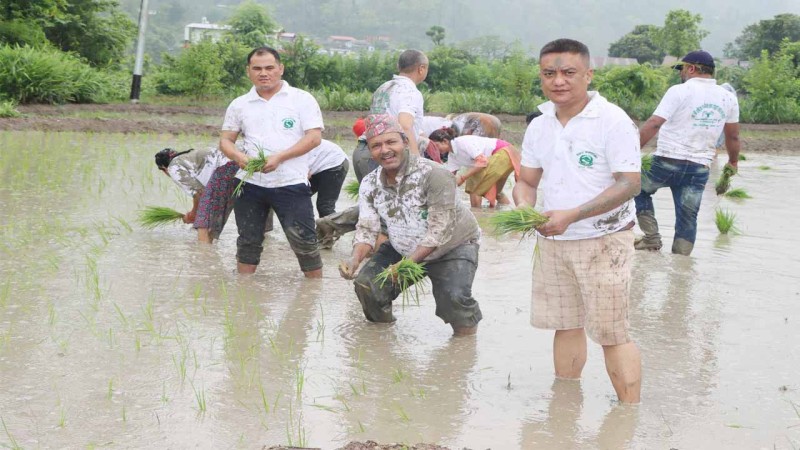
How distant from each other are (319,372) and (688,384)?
73.1 inches

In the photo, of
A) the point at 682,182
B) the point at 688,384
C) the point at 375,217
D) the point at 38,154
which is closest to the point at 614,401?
the point at 688,384

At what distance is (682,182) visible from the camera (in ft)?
27.6

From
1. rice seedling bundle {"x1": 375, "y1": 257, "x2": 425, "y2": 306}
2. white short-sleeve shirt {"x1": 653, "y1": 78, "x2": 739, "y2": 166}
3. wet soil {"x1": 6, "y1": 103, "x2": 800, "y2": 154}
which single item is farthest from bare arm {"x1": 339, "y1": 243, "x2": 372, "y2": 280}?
wet soil {"x1": 6, "y1": 103, "x2": 800, "y2": 154}

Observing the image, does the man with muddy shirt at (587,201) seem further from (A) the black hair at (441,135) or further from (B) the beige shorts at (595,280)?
(A) the black hair at (441,135)

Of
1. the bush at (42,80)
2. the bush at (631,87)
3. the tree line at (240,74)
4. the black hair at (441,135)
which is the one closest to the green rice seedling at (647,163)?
the black hair at (441,135)

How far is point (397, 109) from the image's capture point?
322 inches

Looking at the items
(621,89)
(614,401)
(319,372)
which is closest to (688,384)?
(614,401)

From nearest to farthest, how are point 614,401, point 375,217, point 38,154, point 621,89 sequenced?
1. point 614,401
2. point 375,217
3. point 38,154
4. point 621,89

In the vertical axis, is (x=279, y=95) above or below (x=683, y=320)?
above

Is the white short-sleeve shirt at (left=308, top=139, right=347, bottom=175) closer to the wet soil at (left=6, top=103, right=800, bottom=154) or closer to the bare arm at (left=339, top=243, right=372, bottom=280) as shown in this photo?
the bare arm at (left=339, top=243, right=372, bottom=280)

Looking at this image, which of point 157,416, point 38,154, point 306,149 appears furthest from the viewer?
point 38,154

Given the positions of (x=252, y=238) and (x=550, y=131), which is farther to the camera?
(x=252, y=238)

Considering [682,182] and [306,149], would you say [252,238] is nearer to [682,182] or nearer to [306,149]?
[306,149]

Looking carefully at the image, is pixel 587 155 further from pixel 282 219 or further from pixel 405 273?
pixel 282 219
